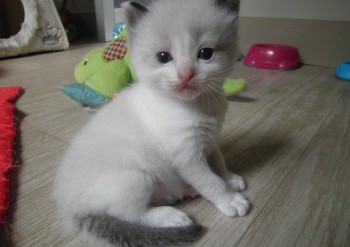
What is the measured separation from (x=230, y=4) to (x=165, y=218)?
0.63 m

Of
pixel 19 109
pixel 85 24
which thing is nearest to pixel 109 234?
pixel 19 109

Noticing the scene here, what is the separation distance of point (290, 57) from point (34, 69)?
2.15 metres

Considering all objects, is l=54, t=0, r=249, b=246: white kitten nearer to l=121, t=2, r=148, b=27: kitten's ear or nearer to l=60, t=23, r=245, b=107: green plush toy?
l=121, t=2, r=148, b=27: kitten's ear

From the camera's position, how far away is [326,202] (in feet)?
2.98

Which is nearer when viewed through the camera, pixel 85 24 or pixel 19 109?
pixel 19 109

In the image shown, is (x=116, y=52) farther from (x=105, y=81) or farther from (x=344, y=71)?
(x=344, y=71)

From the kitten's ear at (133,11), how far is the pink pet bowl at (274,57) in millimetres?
1916

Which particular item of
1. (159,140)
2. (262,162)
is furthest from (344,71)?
(159,140)

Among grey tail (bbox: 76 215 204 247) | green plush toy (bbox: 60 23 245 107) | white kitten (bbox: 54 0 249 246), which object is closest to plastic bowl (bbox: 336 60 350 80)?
green plush toy (bbox: 60 23 245 107)

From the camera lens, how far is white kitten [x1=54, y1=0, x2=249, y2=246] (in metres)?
0.73

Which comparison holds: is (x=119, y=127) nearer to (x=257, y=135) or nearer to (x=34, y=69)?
(x=257, y=135)

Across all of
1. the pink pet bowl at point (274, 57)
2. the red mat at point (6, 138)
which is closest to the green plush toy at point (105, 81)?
the red mat at point (6, 138)

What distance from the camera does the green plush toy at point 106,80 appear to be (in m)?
1.51

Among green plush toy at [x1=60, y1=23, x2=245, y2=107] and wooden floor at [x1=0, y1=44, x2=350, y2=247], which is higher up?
green plush toy at [x1=60, y1=23, x2=245, y2=107]
